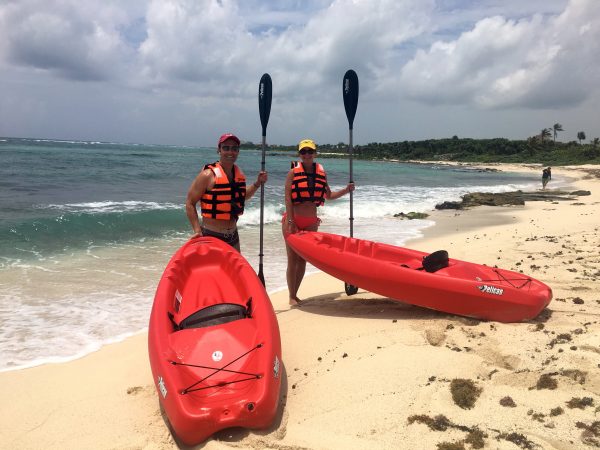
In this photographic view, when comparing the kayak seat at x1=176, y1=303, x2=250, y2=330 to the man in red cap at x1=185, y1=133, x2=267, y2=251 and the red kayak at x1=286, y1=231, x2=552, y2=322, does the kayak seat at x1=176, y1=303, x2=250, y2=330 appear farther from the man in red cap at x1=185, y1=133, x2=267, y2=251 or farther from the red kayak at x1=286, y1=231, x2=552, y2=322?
the red kayak at x1=286, y1=231, x2=552, y2=322

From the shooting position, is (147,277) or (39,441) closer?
(39,441)

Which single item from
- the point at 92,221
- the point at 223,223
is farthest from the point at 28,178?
the point at 223,223

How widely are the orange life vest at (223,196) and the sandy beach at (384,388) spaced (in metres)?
1.23

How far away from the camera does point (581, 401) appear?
2.45 meters

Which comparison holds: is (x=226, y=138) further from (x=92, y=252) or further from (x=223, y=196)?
(x=92, y=252)

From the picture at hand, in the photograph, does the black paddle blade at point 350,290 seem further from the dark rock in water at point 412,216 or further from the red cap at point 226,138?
the dark rock in water at point 412,216

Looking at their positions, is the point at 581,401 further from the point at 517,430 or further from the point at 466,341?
the point at 466,341

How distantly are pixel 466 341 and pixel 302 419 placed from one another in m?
1.49

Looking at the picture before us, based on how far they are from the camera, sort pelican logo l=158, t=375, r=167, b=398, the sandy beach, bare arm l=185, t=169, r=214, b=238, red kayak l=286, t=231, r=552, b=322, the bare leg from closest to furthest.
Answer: the sandy beach < pelican logo l=158, t=375, r=167, b=398 < red kayak l=286, t=231, r=552, b=322 < bare arm l=185, t=169, r=214, b=238 < the bare leg

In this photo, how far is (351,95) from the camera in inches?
246

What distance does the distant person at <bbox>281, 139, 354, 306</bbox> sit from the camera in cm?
461

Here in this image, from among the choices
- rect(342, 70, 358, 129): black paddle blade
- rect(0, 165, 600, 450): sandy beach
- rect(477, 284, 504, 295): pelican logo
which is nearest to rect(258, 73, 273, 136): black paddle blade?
rect(342, 70, 358, 129): black paddle blade

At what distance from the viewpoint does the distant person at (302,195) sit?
4.61 metres

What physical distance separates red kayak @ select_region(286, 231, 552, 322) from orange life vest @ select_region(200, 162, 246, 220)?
810mm
